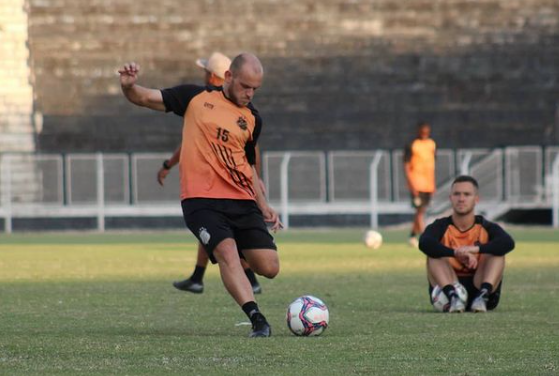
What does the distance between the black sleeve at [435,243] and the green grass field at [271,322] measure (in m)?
0.51

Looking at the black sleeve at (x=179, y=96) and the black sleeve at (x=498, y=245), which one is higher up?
the black sleeve at (x=179, y=96)

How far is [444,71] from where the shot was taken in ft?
123

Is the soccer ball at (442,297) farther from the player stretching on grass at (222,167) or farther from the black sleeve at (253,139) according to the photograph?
the black sleeve at (253,139)

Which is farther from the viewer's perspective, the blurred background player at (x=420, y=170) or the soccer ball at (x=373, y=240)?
the blurred background player at (x=420, y=170)

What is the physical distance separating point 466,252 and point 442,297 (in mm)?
416

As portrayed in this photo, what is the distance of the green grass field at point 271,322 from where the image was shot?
7812 millimetres

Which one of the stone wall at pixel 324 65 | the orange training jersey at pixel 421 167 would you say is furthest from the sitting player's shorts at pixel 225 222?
the stone wall at pixel 324 65

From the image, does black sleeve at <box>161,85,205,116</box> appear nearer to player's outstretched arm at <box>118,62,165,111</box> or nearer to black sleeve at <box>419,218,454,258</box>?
player's outstretched arm at <box>118,62,165,111</box>

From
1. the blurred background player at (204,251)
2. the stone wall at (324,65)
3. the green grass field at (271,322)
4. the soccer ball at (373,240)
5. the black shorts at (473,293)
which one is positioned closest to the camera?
the green grass field at (271,322)

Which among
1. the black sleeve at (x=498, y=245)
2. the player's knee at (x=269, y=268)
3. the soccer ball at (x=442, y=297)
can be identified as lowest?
the soccer ball at (x=442, y=297)

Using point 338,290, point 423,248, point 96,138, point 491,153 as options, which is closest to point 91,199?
point 96,138

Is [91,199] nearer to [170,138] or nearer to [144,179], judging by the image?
[144,179]

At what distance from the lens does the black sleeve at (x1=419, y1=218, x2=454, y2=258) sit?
11.5 m

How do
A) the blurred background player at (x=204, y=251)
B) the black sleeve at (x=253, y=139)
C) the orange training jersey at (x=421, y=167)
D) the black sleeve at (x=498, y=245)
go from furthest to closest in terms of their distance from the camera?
the orange training jersey at (x=421, y=167)
the blurred background player at (x=204, y=251)
the black sleeve at (x=498, y=245)
the black sleeve at (x=253, y=139)
